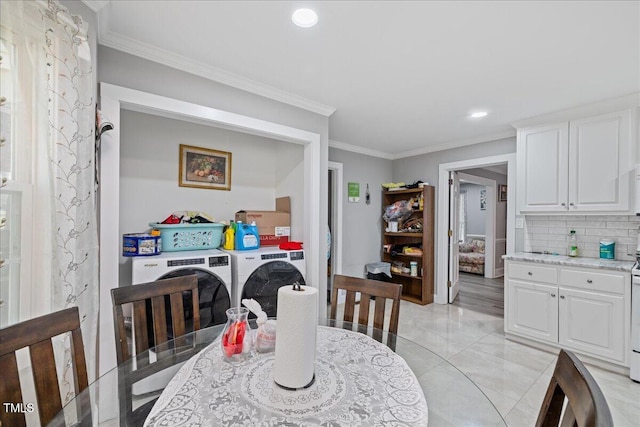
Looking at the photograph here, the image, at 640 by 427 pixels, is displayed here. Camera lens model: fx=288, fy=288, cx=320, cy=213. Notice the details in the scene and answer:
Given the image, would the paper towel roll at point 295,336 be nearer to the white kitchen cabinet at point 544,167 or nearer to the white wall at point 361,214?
the white kitchen cabinet at point 544,167

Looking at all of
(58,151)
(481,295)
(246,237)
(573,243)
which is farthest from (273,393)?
(481,295)

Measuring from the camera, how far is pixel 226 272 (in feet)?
7.52

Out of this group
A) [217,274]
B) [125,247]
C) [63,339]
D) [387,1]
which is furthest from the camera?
[217,274]

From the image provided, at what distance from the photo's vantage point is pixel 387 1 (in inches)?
58.7

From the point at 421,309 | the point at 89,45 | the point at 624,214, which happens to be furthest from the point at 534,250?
the point at 89,45

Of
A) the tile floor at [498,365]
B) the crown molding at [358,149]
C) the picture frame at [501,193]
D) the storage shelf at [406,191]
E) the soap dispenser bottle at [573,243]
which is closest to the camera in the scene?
the tile floor at [498,365]

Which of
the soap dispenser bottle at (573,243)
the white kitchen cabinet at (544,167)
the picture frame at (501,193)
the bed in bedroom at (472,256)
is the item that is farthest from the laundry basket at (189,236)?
the picture frame at (501,193)

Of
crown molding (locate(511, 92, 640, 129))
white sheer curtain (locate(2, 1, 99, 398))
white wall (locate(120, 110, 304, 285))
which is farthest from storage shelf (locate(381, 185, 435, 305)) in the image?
white sheer curtain (locate(2, 1, 99, 398))

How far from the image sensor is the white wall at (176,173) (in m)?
2.50

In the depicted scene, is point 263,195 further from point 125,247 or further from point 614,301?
point 614,301

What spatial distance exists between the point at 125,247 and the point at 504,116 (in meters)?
3.79

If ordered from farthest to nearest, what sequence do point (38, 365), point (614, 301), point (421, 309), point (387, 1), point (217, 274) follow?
point (421, 309), point (614, 301), point (217, 274), point (387, 1), point (38, 365)

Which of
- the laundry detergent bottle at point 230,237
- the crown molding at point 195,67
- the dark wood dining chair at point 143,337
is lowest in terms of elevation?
the dark wood dining chair at point 143,337

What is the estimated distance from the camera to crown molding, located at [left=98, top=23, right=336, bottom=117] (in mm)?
1815
